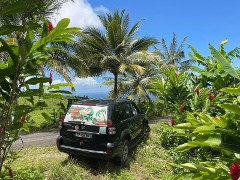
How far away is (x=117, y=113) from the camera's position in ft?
14.0

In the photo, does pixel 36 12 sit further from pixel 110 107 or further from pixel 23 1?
pixel 110 107

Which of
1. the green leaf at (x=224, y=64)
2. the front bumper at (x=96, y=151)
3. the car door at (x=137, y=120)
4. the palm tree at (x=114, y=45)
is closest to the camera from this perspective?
the green leaf at (x=224, y=64)

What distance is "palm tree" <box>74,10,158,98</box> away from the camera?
1177cm

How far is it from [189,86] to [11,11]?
17.3 feet

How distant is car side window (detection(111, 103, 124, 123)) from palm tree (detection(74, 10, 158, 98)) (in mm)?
7034

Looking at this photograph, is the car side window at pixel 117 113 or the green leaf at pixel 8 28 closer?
the green leaf at pixel 8 28

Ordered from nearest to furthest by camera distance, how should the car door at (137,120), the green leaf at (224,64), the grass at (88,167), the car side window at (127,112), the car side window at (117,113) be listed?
1. the green leaf at (224,64)
2. the grass at (88,167)
3. the car side window at (117,113)
4. the car side window at (127,112)
5. the car door at (137,120)

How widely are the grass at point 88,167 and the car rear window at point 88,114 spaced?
1113mm

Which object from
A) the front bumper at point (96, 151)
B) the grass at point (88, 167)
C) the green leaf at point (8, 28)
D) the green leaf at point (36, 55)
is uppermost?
the green leaf at point (8, 28)

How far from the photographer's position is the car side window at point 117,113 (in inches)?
159

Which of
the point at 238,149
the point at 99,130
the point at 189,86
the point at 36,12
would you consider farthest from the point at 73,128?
the point at 189,86

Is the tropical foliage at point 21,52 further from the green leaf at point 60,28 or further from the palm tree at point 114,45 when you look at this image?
the palm tree at point 114,45

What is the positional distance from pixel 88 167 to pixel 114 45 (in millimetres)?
10215

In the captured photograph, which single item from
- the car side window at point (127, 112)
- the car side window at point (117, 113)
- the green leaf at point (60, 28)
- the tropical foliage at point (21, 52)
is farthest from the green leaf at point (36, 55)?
the car side window at point (127, 112)
